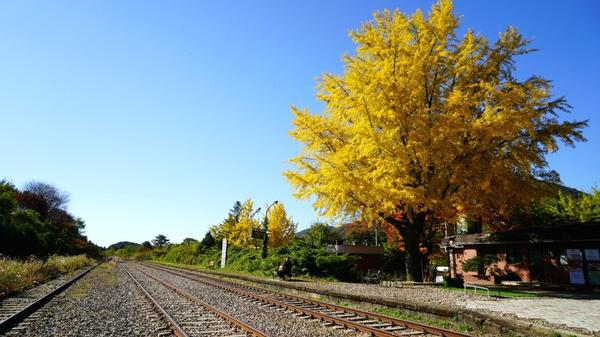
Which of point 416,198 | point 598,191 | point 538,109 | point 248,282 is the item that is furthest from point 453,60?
point 598,191

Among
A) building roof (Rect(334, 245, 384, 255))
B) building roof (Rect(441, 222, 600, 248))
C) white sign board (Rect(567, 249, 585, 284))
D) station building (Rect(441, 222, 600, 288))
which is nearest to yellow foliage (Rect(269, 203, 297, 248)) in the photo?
building roof (Rect(334, 245, 384, 255))

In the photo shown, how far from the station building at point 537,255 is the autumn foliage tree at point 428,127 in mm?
3692

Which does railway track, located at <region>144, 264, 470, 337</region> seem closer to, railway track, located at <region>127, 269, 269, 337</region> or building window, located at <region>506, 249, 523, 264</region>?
railway track, located at <region>127, 269, 269, 337</region>

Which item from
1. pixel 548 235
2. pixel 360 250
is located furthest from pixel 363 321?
pixel 360 250

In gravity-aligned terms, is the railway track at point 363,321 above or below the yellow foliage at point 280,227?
below

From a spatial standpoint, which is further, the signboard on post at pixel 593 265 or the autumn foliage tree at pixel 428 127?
the signboard on post at pixel 593 265

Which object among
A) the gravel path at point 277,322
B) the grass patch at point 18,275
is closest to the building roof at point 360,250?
the grass patch at point 18,275

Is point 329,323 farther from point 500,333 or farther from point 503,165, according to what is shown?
point 503,165

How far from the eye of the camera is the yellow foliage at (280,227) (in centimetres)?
4653

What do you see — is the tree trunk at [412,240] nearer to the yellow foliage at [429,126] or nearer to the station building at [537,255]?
the yellow foliage at [429,126]

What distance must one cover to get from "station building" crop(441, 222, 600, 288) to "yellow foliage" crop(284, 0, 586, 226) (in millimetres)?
3692

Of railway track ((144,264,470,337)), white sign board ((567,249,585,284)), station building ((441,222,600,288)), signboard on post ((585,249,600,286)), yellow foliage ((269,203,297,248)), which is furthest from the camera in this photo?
yellow foliage ((269,203,297,248))

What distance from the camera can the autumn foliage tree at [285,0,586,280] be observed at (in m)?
14.2

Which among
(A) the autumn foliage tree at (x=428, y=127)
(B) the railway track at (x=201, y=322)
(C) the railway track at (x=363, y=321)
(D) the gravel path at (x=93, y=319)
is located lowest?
(D) the gravel path at (x=93, y=319)
